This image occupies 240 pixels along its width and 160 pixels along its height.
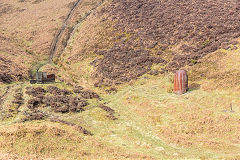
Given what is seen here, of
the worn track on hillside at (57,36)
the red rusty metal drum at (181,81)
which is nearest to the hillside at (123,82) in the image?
the worn track on hillside at (57,36)

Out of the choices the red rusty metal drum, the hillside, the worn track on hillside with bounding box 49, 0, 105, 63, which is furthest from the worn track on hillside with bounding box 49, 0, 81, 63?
the red rusty metal drum

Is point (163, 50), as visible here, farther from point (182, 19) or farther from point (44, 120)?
point (44, 120)

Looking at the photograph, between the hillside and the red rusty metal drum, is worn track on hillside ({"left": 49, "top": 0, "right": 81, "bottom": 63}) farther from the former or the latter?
the red rusty metal drum

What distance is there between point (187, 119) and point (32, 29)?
69.2 metres

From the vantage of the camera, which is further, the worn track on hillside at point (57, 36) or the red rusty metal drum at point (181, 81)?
the worn track on hillside at point (57, 36)

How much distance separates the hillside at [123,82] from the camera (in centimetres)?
2038

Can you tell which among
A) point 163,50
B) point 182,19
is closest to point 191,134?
point 163,50

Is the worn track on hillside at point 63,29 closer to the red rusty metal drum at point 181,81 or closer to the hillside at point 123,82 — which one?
the hillside at point 123,82

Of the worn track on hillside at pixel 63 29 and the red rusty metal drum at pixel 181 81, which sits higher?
the worn track on hillside at pixel 63 29

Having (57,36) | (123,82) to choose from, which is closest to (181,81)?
(123,82)

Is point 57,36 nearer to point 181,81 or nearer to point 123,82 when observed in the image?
point 123,82

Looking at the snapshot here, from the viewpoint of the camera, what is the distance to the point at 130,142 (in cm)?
2209

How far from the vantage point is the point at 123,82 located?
44875 mm

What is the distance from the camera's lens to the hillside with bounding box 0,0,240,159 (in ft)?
66.8
